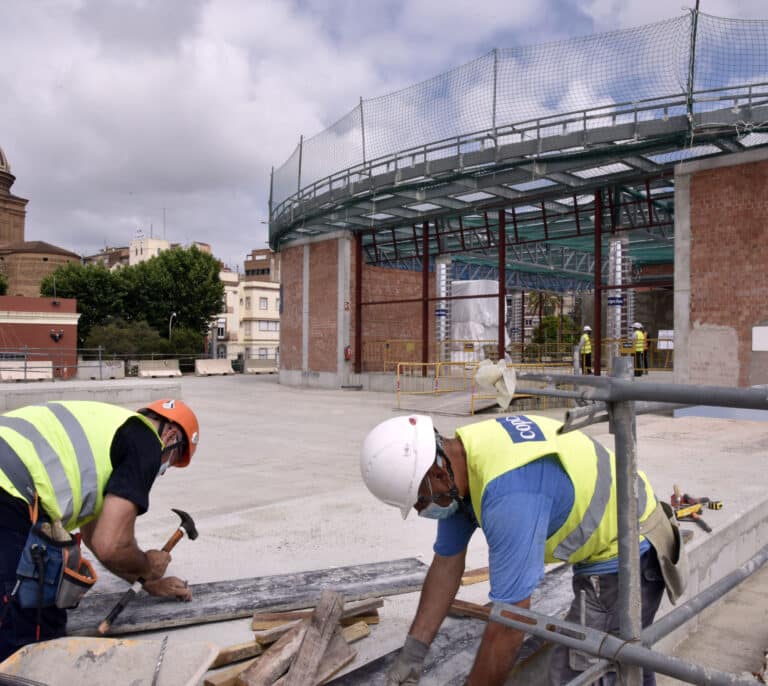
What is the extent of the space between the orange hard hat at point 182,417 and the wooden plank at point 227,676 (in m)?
1.00

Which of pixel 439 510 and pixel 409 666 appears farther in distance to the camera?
pixel 409 666

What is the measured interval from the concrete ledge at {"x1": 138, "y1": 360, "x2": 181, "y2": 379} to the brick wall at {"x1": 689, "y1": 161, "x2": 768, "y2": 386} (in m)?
28.0

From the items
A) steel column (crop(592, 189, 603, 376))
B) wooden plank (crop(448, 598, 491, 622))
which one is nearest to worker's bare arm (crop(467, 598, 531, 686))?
wooden plank (crop(448, 598, 491, 622))

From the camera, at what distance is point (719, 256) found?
574 inches

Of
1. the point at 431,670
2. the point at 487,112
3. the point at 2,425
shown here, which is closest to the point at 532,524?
the point at 431,670

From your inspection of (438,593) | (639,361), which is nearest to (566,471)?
(438,593)

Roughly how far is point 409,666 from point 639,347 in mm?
16900

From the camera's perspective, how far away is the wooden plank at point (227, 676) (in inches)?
103

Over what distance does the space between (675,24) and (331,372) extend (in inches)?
631

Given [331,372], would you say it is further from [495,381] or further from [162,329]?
[162,329]

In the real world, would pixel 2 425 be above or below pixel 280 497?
above

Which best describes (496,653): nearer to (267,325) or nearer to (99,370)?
(99,370)

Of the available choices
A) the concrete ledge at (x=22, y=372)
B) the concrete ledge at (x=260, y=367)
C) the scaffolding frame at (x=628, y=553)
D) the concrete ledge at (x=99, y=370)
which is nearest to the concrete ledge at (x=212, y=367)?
the concrete ledge at (x=260, y=367)

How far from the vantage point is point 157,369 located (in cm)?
3581
